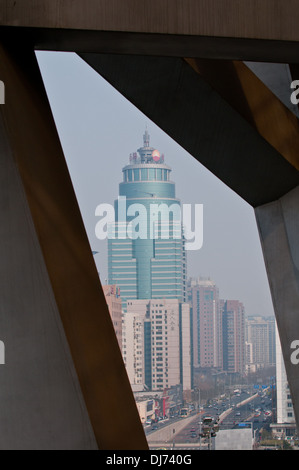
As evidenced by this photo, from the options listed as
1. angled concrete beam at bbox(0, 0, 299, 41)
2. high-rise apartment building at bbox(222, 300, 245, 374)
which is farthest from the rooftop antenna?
angled concrete beam at bbox(0, 0, 299, 41)

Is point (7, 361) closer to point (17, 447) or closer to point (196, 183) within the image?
point (17, 447)

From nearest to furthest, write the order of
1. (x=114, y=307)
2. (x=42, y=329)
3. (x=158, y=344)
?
1. (x=42, y=329)
2. (x=114, y=307)
3. (x=158, y=344)

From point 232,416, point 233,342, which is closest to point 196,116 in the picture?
point 232,416

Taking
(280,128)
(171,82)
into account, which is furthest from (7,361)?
(280,128)

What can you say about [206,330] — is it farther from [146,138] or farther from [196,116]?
[196,116]

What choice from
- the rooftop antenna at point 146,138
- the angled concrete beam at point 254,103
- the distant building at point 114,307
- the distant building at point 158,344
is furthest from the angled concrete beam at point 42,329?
the rooftop antenna at point 146,138

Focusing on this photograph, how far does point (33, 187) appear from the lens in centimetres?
304

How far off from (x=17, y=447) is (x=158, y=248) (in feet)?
262

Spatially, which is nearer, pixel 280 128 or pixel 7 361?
pixel 7 361

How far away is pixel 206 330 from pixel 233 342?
2.85 meters

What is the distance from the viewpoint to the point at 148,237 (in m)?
92.6

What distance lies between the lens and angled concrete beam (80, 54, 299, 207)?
4855 millimetres

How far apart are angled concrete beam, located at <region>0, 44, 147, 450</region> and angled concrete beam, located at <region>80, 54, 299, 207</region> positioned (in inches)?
71.2
